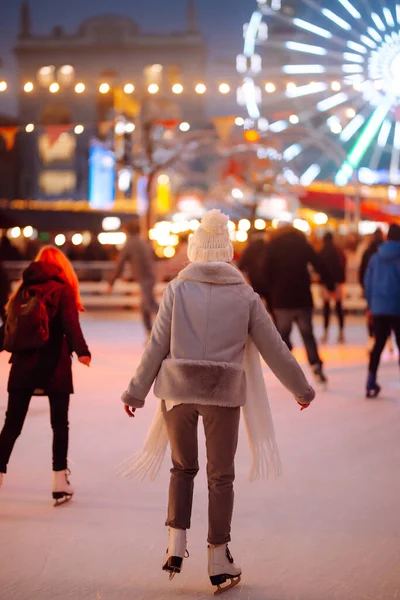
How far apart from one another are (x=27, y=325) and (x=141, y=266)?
27.9 feet

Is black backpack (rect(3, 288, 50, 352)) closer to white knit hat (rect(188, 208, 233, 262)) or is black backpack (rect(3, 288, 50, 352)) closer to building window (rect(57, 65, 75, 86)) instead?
white knit hat (rect(188, 208, 233, 262))

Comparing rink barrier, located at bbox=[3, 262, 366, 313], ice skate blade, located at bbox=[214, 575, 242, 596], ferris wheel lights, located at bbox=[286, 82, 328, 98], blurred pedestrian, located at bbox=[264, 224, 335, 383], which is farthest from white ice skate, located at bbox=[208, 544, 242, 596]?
ferris wheel lights, located at bbox=[286, 82, 328, 98]

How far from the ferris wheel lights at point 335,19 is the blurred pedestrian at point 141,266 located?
17.5m

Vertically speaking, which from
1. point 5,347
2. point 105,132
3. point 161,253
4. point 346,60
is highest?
point 346,60

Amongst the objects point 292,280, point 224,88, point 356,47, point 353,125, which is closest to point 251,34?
point 356,47

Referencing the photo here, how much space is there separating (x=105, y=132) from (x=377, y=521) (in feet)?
60.9

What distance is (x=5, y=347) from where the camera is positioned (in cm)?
493

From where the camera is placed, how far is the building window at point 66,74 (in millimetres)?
71500

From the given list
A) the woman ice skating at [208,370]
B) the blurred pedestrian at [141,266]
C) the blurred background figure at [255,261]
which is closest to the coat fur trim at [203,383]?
the woman ice skating at [208,370]

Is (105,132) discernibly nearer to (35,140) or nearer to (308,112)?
(308,112)

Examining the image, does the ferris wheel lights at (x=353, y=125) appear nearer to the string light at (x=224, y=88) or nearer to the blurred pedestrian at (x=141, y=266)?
the string light at (x=224, y=88)

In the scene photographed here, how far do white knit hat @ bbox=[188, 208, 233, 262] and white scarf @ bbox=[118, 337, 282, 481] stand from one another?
359 mm

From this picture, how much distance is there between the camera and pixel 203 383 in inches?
147

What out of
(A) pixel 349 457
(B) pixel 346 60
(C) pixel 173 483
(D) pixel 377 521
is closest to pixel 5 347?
(C) pixel 173 483
